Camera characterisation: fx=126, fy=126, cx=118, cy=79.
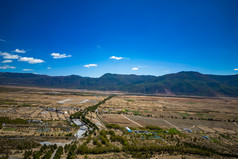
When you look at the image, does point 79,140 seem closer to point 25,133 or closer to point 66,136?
point 66,136

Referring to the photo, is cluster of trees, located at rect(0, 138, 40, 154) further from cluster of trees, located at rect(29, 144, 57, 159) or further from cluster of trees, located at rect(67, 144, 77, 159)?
cluster of trees, located at rect(67, 144, 77, 159)

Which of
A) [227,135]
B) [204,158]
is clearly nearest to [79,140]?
[204,158]

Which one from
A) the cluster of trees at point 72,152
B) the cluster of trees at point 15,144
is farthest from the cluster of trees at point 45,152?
the cluster of trees at point 72,152

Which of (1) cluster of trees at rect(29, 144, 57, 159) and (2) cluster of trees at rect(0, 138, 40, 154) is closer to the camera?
(1) cluster of trees at rect(29, 144, 57, 159)

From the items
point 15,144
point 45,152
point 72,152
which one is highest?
point 15,144

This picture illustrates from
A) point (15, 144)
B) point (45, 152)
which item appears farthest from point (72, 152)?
point (15, 144)

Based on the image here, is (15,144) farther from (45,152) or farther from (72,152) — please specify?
(72,152)

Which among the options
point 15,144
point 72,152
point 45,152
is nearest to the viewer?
point 45,152

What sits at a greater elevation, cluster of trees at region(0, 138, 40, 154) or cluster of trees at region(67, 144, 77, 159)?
cluster of trees at region(0, 138, 40, 154)

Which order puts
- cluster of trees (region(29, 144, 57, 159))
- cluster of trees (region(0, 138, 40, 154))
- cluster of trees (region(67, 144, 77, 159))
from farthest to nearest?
cluster of trees (region(0, 138, 40, 154)), cluster of trees (region(67, 144, 77, 159)), cluster of trees (region(29, 144, 57, 159))

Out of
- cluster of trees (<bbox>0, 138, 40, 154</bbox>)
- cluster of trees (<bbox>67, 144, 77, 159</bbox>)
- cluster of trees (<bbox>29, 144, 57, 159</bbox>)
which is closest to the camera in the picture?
cluster of trees (<bbox>29, 144, 57, 159</bbox>)

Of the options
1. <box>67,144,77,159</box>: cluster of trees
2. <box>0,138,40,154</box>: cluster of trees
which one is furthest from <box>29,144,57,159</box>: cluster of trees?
<box>67,144,77,159</box>: cluster of trees
